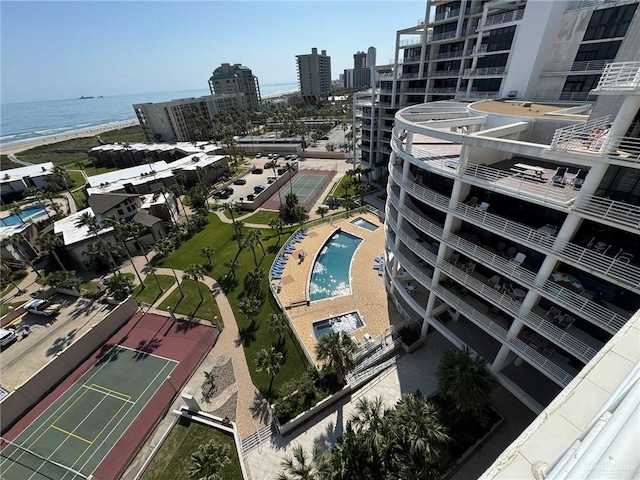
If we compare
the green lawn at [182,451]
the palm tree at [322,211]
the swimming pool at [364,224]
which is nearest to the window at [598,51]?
the swimming pool at [364,224]

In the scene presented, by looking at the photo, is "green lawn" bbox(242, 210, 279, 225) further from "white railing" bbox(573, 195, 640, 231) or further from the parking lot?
"white railing" bbox(573, 195, 640, 231)

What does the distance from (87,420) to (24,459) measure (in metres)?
5.06

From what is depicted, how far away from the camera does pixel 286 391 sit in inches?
1075

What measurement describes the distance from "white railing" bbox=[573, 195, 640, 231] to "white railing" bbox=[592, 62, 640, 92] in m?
5.27

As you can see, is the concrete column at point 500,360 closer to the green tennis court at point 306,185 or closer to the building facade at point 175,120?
the green tennis court at point 306,185

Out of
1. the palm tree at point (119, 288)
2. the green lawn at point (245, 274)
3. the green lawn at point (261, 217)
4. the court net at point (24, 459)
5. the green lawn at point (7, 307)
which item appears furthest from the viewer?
the green lawn at point (261, 217)

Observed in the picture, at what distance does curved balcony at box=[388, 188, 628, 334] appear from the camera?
15828 millimetres

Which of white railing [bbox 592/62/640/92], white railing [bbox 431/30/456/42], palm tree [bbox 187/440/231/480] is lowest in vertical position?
palm tree [bbox 187/440/231/480]

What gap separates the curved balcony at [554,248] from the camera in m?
14.7

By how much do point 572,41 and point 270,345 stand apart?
56.1 meters

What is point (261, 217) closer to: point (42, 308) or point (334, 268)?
point (334, 268)

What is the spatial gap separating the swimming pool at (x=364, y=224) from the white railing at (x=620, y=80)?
40.4 meters

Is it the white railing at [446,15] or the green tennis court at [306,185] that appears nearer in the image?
the white railing at [446,15]

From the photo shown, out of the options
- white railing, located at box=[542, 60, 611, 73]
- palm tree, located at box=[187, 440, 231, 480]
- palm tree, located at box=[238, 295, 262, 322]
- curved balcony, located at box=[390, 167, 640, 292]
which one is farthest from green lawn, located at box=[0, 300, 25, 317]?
white railing, located at box=[542, 60, 611, 73]
